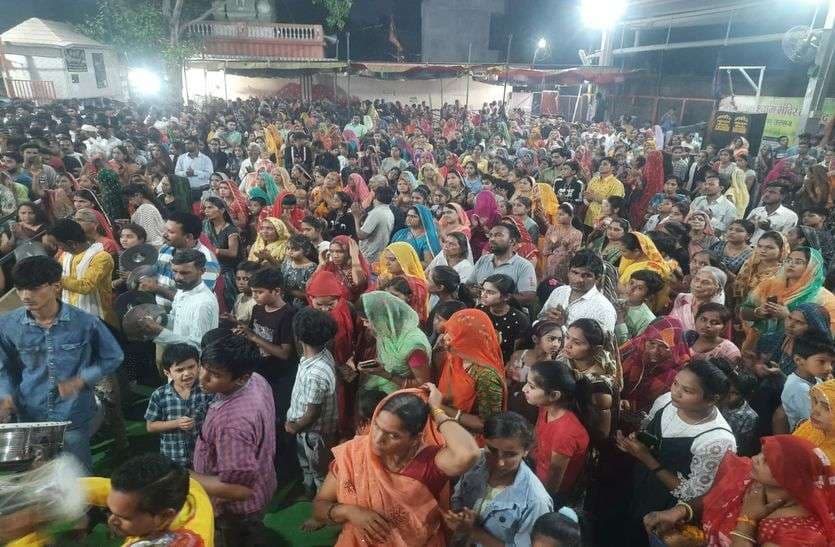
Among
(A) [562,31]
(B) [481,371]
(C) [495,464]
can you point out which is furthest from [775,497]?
(A) [562,31]

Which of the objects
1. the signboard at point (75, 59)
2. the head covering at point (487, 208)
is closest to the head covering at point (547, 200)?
the head covering at point (487, 208)

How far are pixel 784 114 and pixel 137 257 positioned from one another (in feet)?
52.4

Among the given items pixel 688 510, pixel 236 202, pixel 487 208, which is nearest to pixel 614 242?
pixel 487 208

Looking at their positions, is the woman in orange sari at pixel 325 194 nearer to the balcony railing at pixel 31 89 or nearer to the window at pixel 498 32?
the balcony railing at pixel 31 89

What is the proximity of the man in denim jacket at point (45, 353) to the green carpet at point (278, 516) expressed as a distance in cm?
66

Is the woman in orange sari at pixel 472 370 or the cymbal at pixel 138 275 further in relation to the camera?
the cymbal at pixel 138 275

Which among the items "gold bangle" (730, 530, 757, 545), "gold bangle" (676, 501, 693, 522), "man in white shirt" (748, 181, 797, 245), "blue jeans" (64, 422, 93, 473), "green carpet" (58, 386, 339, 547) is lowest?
"green carpet" (58, 386, 339, 547)

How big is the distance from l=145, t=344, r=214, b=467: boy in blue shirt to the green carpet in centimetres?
83

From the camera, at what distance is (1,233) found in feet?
15.9

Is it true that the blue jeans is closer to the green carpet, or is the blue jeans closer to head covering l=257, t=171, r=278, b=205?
the green carpet

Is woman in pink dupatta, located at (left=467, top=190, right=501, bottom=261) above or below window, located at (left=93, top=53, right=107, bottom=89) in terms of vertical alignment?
below

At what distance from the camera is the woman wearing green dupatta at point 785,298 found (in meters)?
3.57

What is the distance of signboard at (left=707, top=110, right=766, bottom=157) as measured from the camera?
1031 centimetres

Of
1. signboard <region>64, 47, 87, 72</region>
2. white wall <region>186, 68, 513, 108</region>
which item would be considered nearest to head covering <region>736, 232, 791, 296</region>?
white wall <region>186, 68, 513, 108</region>
